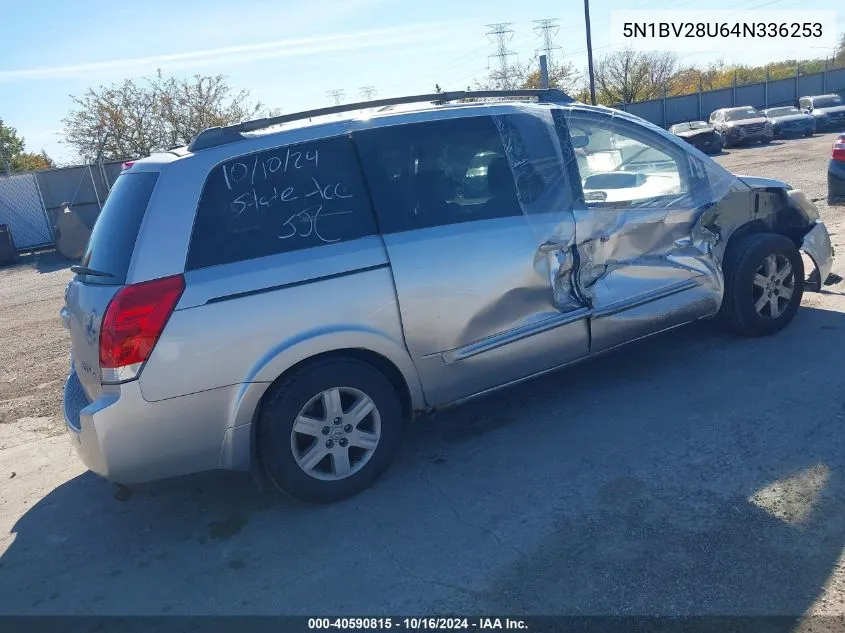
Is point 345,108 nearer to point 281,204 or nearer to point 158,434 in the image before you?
point 281,204

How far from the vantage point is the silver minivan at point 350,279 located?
3285mm

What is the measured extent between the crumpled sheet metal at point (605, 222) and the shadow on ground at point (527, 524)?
2.34 feet

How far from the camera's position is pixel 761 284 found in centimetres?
516

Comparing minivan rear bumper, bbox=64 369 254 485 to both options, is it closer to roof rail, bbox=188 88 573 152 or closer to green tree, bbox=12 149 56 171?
roof rail, bbox=188 88 573 152

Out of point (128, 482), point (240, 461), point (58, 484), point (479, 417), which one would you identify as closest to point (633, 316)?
point (479, 417)

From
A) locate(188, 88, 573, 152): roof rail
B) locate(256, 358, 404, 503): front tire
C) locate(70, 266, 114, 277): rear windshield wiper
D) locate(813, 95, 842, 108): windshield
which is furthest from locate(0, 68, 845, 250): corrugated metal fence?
locate(813, 95, 842, 108): windshield

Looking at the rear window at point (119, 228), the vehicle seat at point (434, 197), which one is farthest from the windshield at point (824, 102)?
the rear window at point (119, 228)

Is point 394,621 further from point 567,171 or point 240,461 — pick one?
point 567,171

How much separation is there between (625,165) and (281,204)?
2.39 m

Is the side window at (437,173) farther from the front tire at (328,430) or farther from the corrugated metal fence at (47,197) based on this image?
the corrugated metal fence at (47,197)

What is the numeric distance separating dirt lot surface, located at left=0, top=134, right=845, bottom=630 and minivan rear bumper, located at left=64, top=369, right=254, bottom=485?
0.55 feet

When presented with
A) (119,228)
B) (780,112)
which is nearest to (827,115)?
(780,112)

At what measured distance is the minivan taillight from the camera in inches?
126

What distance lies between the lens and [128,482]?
3338 millimetres
